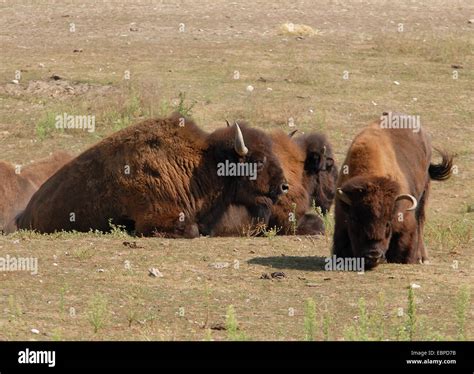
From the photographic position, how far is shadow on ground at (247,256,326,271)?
11.0 metres

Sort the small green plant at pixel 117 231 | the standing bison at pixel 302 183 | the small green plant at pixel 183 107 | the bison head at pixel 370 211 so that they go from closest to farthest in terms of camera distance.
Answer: the bison head at pixel 370 211 → the small green plant at pixel 117 231 → the standing bison at pixel 302 183 → the small green plant at pixel 183 107

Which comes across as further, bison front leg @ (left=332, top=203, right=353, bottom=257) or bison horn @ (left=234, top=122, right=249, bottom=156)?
bison horn @ (left=234, top=122, right=249, bottom=156)

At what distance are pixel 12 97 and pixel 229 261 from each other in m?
9.83

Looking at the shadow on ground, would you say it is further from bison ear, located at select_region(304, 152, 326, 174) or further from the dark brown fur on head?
bison ear, located at select_region(304, 152, 326, 174)

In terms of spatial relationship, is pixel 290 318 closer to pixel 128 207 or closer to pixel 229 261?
pixel 229 261

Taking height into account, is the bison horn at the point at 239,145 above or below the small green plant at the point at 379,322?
above

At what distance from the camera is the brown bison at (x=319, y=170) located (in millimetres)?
14789

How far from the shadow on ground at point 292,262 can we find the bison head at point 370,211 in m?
A: 0.45

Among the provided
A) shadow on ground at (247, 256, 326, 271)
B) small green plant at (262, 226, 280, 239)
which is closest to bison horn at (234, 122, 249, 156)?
small green plant at (262, 226, 280, 239)

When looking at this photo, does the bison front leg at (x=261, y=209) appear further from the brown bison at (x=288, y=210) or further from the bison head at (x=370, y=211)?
the bison head at (x=370, y=211)

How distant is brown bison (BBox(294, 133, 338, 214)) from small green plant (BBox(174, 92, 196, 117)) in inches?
140

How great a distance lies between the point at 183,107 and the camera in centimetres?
1873

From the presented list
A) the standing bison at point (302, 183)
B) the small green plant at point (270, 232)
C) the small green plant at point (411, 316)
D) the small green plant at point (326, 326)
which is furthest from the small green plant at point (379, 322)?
the standing bison at point (302, 183)

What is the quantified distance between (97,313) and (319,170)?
6817 millimetres
